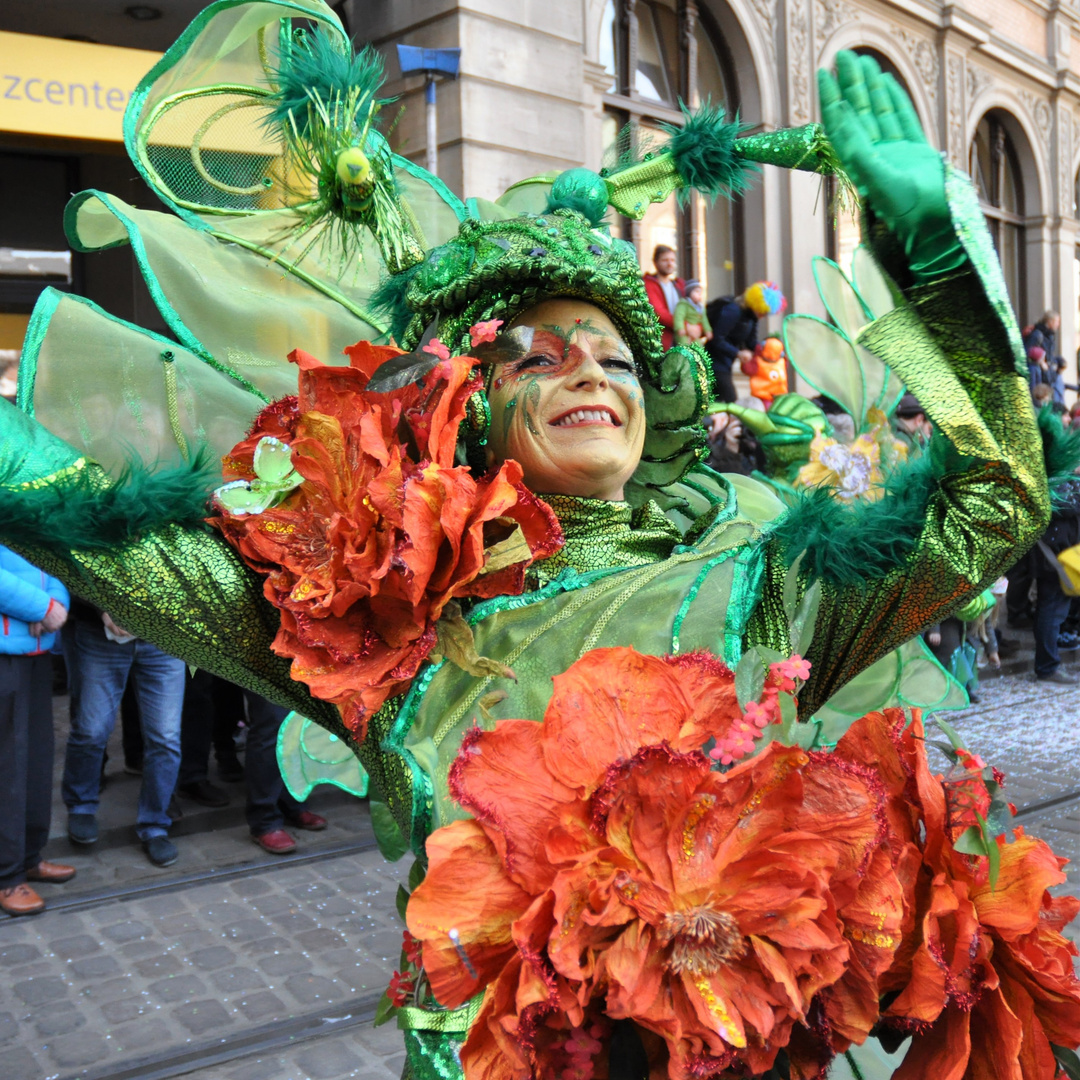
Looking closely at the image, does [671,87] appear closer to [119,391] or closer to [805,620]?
[119,391]

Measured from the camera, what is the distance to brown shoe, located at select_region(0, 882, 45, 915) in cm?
402

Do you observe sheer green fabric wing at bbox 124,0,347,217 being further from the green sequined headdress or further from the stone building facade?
the stone building facade

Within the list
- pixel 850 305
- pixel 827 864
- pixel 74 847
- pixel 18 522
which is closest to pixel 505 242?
pixel 18 522

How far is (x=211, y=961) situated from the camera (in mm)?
3693

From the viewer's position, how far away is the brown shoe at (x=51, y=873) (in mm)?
4320

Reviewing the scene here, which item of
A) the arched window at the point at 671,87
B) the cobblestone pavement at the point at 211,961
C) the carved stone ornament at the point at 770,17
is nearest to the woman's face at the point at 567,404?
the cobblestone pavement at the point at 211,961

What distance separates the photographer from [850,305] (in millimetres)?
→ 2805

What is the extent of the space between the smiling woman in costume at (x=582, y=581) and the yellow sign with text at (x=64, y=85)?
186 inches

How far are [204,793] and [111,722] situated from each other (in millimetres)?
765

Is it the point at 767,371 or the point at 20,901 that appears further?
the point at 767,371

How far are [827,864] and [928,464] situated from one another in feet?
1.69

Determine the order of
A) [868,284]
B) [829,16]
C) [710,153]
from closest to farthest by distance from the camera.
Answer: [710,153], [868,284], [829,16]

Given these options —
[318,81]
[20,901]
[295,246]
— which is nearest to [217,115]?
[295,246]

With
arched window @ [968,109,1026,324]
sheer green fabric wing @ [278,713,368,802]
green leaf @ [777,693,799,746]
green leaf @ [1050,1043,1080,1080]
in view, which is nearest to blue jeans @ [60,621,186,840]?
sheer green fabric wing @ [278,713,368,802]
